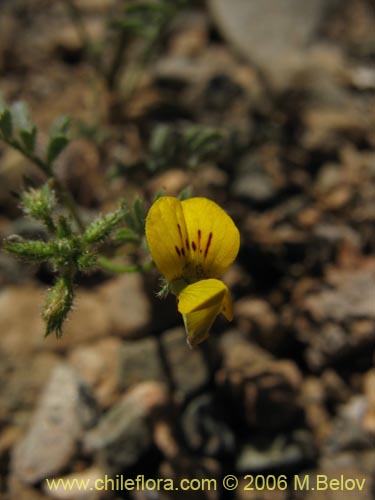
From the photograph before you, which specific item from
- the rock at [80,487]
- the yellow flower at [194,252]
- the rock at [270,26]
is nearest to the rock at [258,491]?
the rock at [80,487]

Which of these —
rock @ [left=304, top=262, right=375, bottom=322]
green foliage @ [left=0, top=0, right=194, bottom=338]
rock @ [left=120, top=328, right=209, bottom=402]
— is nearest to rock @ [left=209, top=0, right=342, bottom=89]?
green foliage @ [left=0, top=0, right=194, bottom=338]

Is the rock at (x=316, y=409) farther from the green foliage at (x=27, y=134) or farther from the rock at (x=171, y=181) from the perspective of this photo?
the green foliage at (x=27, y=134)

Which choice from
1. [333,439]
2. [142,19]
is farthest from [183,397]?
[142,19]

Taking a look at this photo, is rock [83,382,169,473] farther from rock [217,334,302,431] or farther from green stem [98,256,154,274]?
green stem [98,256,154,274]

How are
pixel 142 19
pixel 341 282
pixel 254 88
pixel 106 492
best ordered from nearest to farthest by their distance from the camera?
pixel 106 492 → pixel 341 282 → pixel 142 19 → pixel 254 88

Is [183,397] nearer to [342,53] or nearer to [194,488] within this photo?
[194,488]

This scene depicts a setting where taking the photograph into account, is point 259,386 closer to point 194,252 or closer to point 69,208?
point 194,252
